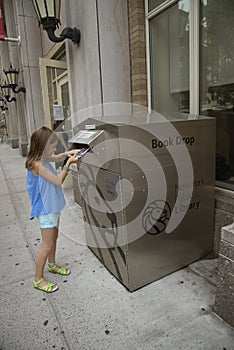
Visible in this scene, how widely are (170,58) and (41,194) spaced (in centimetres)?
229

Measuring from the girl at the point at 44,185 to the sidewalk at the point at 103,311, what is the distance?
22 centimetres

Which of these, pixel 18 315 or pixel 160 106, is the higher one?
pixel 160 106

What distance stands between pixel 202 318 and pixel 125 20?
3395 mm

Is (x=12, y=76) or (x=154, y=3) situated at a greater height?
(x=12, y=76)

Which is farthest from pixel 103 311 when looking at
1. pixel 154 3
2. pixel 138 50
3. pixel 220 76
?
pixel 154 3

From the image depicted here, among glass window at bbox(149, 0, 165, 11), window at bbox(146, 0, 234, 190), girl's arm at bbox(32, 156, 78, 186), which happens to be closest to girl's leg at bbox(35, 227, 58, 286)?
girl's arm at bbox(32, 156, 78, 186)

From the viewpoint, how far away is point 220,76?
8.31 ft

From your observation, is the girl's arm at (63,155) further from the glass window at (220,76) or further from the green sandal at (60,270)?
the glass window at (220,76)

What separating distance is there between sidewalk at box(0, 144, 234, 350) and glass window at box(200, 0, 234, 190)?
1.02 metres

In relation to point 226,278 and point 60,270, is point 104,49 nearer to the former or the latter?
point 60,270

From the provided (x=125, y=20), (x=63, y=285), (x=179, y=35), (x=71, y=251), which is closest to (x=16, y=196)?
(x=71, y=251)

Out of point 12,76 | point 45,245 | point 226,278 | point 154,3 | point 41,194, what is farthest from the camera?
point 12,76

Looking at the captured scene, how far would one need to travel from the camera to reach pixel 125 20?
326cm

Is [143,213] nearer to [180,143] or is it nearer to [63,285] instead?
[180,143]
